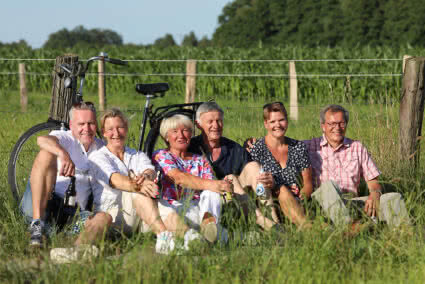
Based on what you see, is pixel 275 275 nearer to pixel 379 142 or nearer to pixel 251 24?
pixel 379 142

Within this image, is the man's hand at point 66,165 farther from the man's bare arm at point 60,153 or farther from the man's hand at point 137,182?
the man's hand at point 137,182

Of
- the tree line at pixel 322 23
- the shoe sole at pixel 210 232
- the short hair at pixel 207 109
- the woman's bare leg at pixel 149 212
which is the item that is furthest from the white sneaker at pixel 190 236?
the tree line at pixel 322 23

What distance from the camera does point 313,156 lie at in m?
5.78

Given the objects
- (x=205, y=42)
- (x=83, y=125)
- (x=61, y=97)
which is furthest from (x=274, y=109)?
(x=205, y=42)

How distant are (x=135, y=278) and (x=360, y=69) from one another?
1852cm

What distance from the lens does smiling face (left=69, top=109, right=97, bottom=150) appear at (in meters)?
5.02

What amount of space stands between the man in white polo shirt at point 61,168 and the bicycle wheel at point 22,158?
0.58 metres

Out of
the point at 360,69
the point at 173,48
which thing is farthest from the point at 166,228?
the point at 173,48

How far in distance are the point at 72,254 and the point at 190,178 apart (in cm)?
137

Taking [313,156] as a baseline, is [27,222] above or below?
below

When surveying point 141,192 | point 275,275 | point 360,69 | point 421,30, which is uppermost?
point 421,30

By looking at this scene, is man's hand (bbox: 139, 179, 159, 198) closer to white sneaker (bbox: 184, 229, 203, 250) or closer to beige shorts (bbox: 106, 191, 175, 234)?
beige shorts (bbox: 106, 191, 175, 234)

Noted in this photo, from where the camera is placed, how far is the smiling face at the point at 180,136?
523cm

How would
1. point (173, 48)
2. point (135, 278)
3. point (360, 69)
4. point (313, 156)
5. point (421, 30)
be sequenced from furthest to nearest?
point (421, 30) → point (173, 48) → point (360, 69) → point (313, 156) → point (135, 278)
